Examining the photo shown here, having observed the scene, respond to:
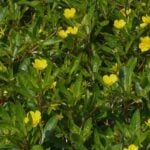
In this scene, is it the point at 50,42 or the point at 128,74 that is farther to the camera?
the point at 50,42

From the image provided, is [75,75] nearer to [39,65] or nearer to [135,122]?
[39,65]

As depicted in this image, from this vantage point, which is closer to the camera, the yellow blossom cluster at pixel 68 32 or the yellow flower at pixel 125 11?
the yellow blossom cluster at pixel 68 32

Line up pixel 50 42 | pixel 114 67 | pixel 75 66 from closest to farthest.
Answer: pixel 75 66 < pixel 114 67 < pixel 50 42

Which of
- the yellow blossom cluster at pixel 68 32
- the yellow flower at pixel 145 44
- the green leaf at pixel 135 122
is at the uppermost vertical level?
the yellow blossom cluster at pixel 68 32

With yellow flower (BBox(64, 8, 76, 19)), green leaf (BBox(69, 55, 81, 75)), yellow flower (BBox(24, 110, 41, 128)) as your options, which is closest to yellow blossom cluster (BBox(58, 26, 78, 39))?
yellow flower (BBox(64, 8, 76, 19))

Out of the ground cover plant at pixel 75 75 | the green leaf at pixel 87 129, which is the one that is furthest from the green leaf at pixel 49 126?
the green leaf at pixel 87 129

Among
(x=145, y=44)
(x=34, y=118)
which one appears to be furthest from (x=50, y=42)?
(x=34, y=118)

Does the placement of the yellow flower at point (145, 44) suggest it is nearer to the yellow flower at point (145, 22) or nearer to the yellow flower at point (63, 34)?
the yellow flower at point (145, 22)

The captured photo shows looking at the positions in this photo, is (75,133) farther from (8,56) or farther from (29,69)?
(8,56)

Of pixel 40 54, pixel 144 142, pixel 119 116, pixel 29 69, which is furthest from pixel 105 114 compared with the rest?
pixel 40 54

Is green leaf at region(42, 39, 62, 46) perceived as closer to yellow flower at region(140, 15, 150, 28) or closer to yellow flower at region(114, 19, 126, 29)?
yellow flower at region(114, 19, 126, 29)
